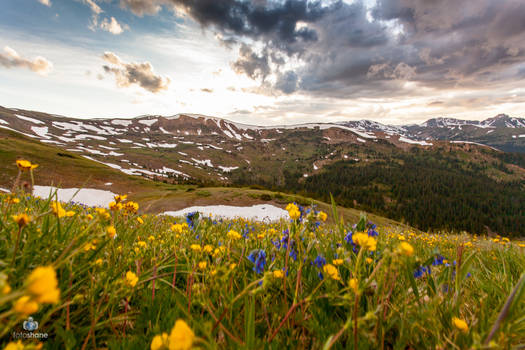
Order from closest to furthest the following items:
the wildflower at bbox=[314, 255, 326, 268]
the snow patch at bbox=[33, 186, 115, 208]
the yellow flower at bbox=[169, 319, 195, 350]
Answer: the yellow flower at bbox=[169, 319, 195, 350] → the wildflower at bbox=[314, 255, 326, 268] → the snow patch at bbox=[33, 186, 115, 208]

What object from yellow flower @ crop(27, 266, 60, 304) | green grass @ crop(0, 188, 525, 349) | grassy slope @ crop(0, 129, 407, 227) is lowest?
grassy slope @ crop(0, 129, 407, 227)

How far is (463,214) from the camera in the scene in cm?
17675

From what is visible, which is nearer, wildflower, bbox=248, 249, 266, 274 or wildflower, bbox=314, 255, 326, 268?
wildflower, bbox=248, 249, 266, 274

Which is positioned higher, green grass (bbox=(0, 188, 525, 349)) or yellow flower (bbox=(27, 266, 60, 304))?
yellow flower (bbox=(27, 266, 60, 304))

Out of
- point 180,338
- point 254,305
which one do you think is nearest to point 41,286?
point 180,338

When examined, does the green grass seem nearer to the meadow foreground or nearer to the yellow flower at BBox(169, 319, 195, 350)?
the meadow foreground

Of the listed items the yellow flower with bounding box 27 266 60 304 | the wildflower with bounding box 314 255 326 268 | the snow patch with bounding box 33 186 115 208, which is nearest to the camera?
the yellow flower with bounding box 27 266 60 304

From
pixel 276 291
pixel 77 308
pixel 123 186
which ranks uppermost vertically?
pixel 77 308

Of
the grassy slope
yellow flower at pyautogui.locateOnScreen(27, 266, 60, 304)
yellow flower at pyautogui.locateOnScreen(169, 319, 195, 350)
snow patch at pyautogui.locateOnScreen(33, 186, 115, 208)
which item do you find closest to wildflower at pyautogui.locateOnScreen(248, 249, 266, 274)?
yellow flower at pyautogui.locateOnScreen(169, 319, 195, 350)

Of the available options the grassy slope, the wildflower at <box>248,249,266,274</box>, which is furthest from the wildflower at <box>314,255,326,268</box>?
the grassy slope

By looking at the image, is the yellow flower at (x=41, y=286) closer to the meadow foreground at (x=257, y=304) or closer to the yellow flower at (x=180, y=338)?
the yellow flower at (x=180, y=338)

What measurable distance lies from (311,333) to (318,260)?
68 centimetres

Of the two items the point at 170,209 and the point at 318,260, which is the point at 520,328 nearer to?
the point at 318,260

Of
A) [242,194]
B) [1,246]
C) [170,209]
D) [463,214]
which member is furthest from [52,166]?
[463,214]
